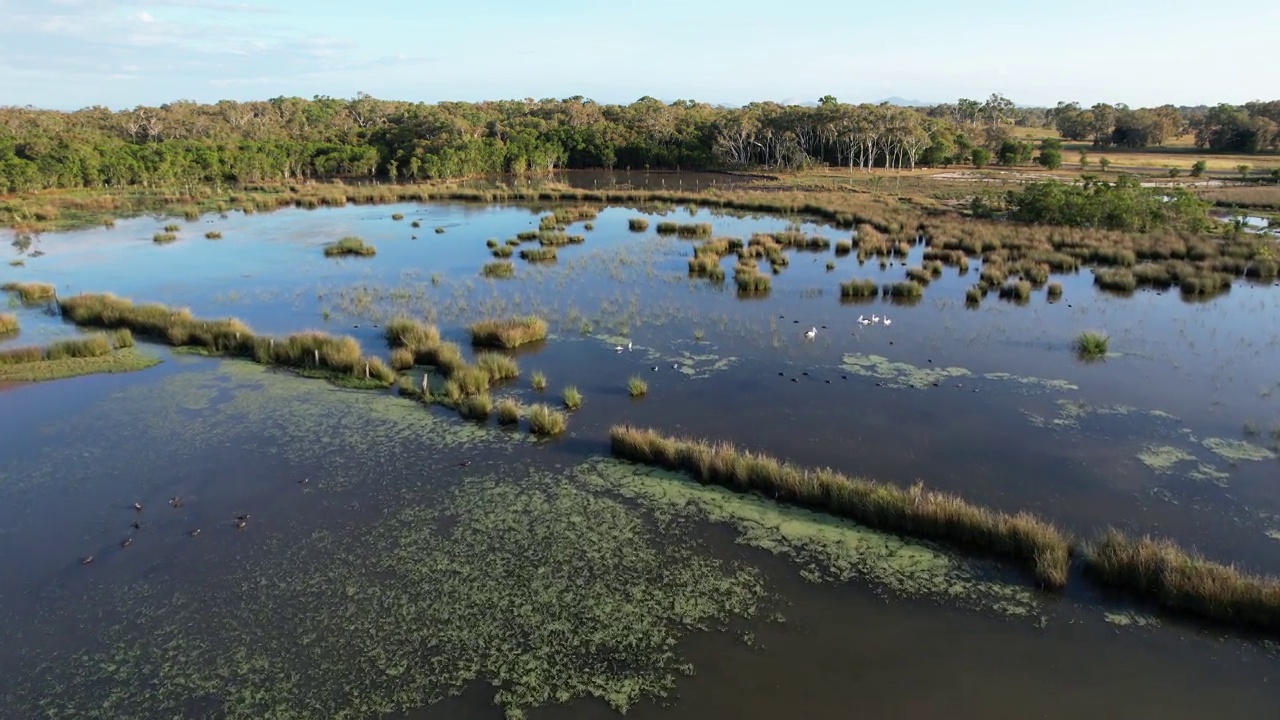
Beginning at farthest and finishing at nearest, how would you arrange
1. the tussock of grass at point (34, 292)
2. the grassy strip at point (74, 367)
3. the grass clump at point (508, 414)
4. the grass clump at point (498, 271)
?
the grass clump at point (498, 271) → the tussock of grass at point (34, 292) → the grassy strip at point (74, 367) → the grass clump at point (508, 414)

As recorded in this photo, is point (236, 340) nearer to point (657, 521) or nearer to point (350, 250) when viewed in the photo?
point (657, 521)

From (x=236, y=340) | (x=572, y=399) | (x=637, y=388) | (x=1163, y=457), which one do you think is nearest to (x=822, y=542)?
(x=637, y=388)

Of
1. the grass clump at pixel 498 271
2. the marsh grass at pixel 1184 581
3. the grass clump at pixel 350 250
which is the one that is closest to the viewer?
the marsh grass at pixel 1184 581

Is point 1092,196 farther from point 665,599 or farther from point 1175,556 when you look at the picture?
point 665,599

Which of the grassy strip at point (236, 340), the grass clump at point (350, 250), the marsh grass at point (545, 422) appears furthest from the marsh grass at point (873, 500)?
the grass clump at point (350, 250)

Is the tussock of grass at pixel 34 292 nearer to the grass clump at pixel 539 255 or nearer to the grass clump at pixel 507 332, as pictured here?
the grass clump at pixel 507 332

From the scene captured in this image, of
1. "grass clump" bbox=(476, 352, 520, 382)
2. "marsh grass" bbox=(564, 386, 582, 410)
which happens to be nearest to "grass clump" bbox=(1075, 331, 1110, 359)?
"marsh grass" bbox=(564, 386, 582, 410)
